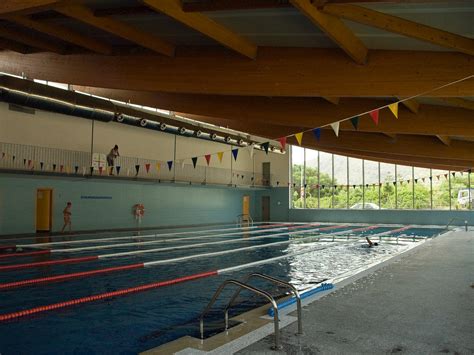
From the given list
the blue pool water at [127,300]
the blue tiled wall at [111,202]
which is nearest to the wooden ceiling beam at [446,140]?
the blue pool water at [127,300]

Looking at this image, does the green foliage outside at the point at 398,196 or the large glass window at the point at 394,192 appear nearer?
the large glass window at the point at 394,192

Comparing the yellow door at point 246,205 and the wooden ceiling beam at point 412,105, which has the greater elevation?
the wooden ceiling beam at point 412,105

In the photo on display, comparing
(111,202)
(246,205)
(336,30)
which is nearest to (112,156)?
(111,202)

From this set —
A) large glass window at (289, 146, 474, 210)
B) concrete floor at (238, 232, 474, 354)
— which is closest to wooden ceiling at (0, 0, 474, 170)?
concrete floor at (238, 232, 474, 354)

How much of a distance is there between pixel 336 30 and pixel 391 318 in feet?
11.5

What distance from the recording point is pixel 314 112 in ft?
30.6

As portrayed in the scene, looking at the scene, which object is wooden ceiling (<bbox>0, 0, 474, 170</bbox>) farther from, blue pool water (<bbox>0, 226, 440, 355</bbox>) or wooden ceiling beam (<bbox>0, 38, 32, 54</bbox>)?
blue pool water (<bbox>0, 226, 440, 355</bbox>)

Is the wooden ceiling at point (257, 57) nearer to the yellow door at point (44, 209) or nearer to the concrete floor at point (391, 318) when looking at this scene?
the concrete floor at point (391, 318)

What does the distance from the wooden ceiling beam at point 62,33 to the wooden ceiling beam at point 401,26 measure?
166 inches

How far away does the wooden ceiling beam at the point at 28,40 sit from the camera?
701 centimetres

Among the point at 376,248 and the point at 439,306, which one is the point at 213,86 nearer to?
the point at 439,306

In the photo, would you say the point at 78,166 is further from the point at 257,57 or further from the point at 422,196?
the point at 422,196

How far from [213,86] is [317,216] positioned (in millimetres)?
23603

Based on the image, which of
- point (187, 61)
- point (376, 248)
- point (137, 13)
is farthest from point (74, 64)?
point (376, 248)
